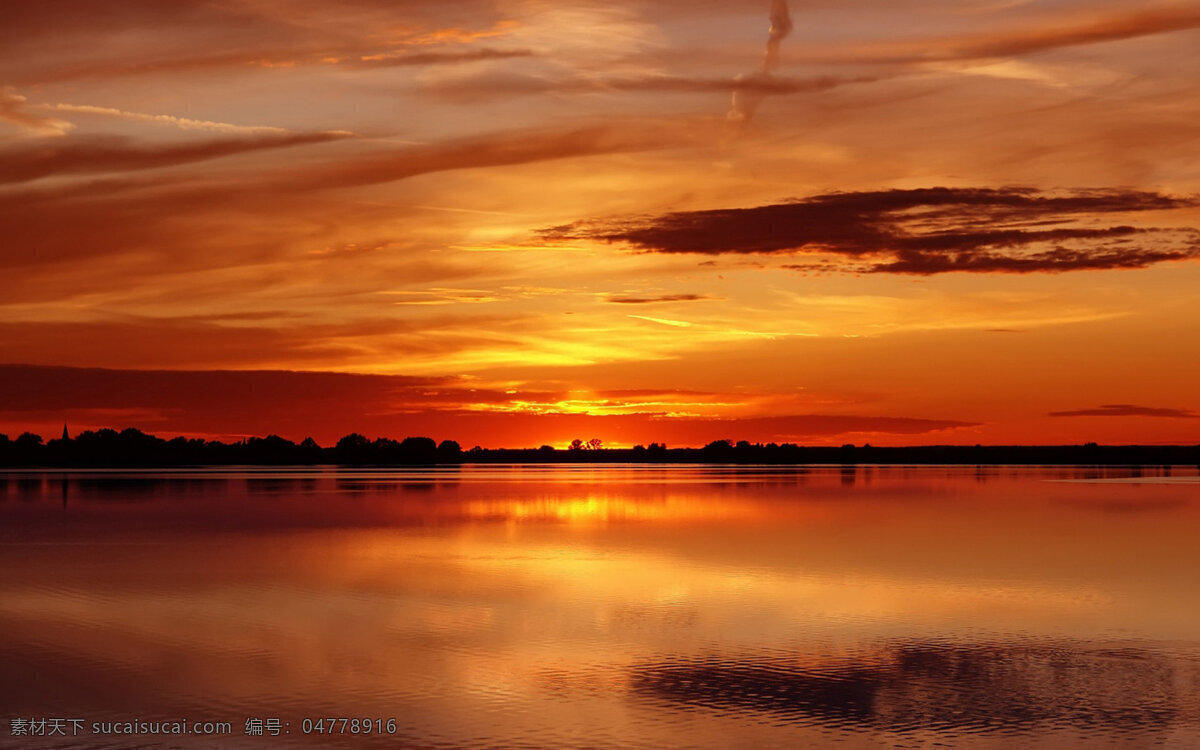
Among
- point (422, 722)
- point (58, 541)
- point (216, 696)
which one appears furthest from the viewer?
point (58, 541)

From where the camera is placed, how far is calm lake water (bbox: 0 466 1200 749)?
17.0 metres

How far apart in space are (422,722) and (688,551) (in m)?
23.3

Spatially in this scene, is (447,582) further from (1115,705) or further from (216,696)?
(1115,705)

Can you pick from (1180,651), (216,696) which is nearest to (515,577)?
(216,696)

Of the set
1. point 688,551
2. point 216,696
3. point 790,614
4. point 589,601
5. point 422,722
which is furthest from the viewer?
point 688,551

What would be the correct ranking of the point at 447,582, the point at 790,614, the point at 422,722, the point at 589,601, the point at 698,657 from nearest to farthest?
1. the point at 422,722
2. the point at 698,657
3. the point at 790,614
4. the point at 589,601
5. the point at 447,582

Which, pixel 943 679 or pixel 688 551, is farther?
pixel 688 551

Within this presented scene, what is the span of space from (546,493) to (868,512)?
110 feet

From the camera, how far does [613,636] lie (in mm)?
23906

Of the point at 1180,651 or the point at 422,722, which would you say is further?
the point at 1180,651

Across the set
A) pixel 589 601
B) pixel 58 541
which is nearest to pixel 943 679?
pixel 589 601

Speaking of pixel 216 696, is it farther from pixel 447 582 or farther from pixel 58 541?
pixel 58 541

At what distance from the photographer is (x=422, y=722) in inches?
678

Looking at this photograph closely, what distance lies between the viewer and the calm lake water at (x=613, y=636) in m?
17.0
